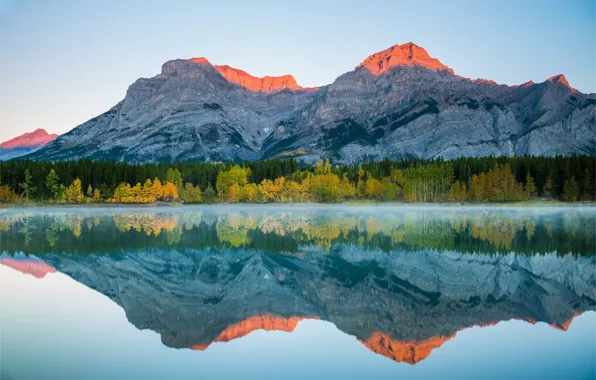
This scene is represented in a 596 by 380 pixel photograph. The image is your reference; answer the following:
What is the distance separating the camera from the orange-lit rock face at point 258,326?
20.4 metres

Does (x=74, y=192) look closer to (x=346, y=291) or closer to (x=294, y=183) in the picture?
(x=294, y=183)

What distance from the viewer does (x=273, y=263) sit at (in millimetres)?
37656

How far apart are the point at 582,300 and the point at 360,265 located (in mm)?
14482

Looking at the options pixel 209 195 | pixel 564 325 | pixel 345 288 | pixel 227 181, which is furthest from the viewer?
pixel 227 181

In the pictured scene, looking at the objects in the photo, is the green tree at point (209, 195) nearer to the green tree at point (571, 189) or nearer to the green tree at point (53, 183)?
the green tree at point (53, 183)

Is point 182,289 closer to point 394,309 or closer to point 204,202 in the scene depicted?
point 394,309

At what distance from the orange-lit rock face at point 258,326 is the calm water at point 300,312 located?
52mm

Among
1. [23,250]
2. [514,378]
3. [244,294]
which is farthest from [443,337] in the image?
[23,250]

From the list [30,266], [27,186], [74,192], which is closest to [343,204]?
[74,192]

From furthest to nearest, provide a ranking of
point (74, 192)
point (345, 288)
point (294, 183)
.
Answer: point (294, 183)
point (74, 192)
point (345, 288)

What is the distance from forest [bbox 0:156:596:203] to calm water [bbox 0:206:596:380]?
96.9m

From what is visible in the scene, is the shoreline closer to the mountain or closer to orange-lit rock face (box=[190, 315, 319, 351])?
the mountain

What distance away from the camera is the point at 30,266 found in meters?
36.7

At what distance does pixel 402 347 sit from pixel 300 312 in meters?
6.49
